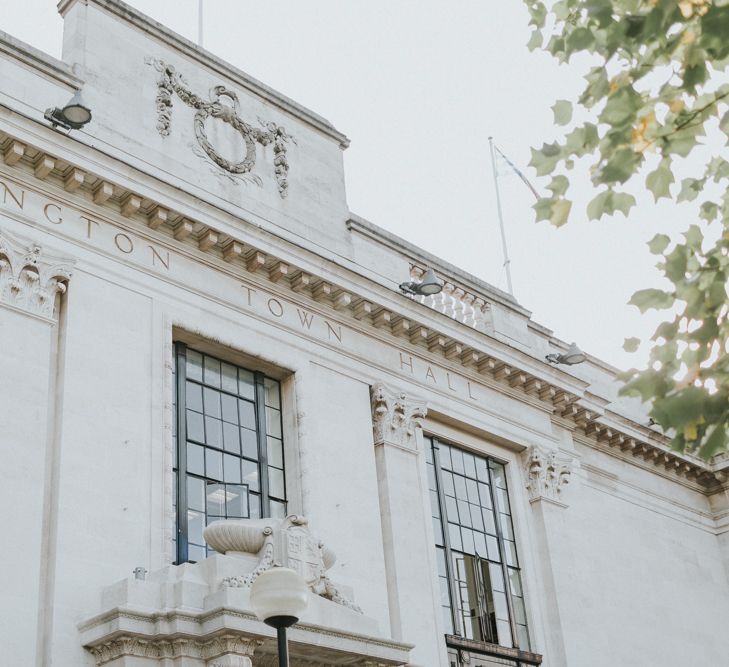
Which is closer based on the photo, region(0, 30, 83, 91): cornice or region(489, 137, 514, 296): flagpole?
region(0, 30, 83, 91): cornice

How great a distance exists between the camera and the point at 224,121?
22.6 meters

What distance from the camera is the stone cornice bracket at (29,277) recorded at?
17.6 m

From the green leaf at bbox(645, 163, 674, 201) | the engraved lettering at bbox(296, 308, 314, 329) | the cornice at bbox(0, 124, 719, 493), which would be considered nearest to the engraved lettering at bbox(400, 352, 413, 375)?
the cornice at bbox(0, 124, 719, 493)

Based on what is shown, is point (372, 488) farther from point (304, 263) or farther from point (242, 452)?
point (304, 263)

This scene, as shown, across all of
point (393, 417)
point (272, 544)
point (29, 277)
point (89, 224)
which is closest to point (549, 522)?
point (393, 417)

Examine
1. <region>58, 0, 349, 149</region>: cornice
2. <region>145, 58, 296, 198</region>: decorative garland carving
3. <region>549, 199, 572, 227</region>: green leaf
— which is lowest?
<region>549, 199, 572, 227</region>: green leaf

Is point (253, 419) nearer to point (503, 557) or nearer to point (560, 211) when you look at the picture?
point (503, 557)

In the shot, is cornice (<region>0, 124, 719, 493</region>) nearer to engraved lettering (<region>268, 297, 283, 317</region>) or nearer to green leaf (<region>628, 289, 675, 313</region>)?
engraved lettering (<region>268, 297, 283, 317</region>)

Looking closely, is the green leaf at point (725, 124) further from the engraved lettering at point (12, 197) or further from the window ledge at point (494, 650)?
the window ledge at point (494, 650)

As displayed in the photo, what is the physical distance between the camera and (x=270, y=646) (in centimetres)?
1592

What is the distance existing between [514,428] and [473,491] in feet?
6.44

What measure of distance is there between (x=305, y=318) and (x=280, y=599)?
11155 millimetres

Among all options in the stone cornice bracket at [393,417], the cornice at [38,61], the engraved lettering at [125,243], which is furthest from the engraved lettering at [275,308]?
the cornice at [38,61]

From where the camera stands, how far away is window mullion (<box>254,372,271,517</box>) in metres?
19.8
